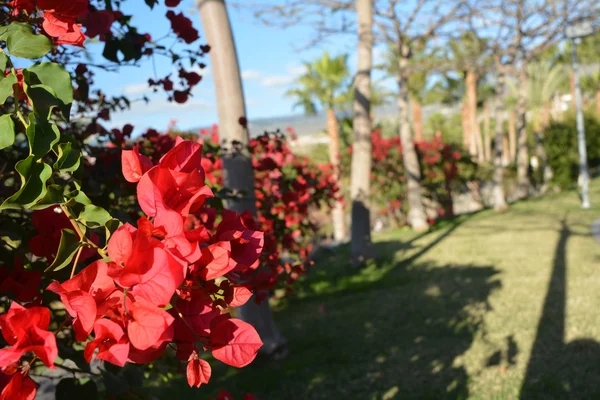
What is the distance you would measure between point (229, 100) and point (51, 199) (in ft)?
12.8

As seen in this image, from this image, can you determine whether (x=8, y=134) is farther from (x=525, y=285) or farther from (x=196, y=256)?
(x=525, y=285)

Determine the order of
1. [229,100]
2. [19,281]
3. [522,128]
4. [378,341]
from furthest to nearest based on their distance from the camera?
[522,128]
[378,341]
[229,100]
[19,281]

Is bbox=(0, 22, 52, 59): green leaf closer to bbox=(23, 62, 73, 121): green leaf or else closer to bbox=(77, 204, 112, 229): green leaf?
bbox=(23, 62, 73, 121): green leaf

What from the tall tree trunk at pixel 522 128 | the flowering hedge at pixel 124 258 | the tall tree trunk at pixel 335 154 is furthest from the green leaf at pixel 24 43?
the tall tree trunk at pixel 335 154

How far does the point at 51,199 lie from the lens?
100 cm

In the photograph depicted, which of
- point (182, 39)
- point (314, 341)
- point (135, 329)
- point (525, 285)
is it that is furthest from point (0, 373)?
point (525, 285)

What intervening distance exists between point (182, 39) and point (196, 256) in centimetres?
209

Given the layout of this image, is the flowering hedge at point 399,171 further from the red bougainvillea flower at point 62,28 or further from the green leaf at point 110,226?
the green leaf at point 110,226

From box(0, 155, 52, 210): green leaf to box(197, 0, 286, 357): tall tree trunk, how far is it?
3584mm

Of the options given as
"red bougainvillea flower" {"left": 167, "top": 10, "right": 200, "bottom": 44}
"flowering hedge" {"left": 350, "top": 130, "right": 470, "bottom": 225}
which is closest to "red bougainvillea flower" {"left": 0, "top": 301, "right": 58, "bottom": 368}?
"red bougainvillea flower" {"left": 167, "top": 10, "right": 200, "bottom": 44}

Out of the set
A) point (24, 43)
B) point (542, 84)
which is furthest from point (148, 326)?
point (542, 84)

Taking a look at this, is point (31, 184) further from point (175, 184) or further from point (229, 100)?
point (229, 100)

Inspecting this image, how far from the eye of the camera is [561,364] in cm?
422

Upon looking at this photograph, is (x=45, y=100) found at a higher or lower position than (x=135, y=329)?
higher
